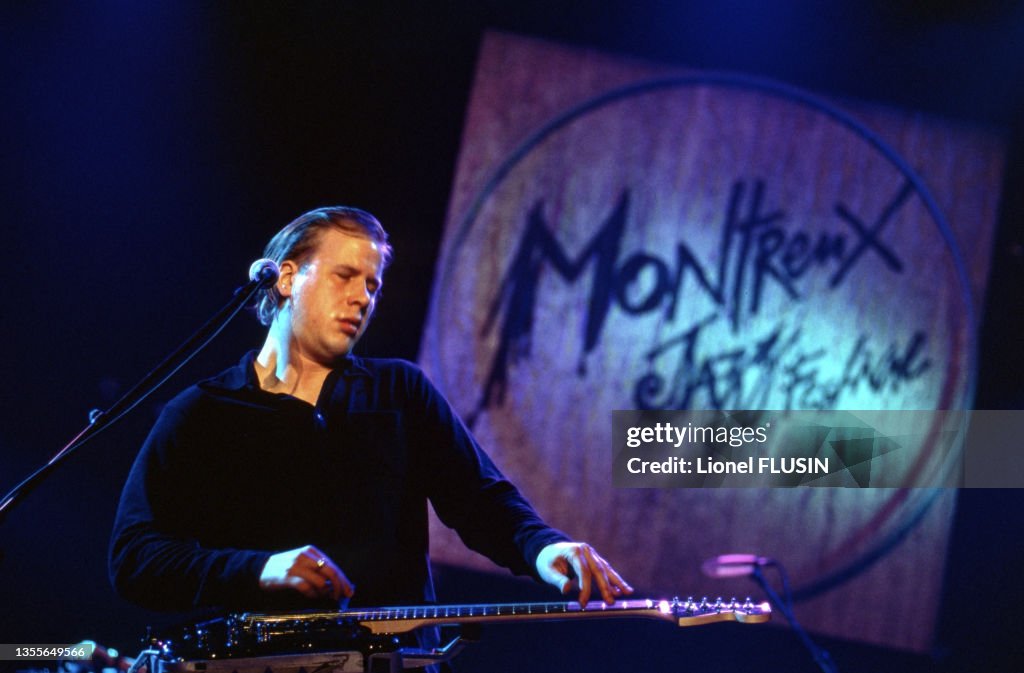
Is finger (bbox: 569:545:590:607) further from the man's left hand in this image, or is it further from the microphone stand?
the microphone stand

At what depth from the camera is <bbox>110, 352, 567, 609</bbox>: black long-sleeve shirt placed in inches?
77.9

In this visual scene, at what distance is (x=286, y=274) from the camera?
2.34 m

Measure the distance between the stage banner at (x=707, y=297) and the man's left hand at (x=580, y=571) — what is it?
1517mm

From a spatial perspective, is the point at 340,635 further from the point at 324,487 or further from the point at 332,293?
the point at 332,293

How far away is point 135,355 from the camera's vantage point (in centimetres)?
329

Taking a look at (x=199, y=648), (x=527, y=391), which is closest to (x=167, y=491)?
(x=199, y=648)

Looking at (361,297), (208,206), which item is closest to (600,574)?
(361,297)

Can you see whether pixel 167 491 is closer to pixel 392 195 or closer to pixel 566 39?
pixel 392 195

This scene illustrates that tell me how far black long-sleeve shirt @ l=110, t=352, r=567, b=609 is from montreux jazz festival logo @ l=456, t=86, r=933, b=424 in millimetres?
1230

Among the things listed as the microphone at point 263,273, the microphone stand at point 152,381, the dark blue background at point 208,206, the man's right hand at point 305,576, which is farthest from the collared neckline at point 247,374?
the dark blue background at point 208,206

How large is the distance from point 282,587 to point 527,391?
184cm

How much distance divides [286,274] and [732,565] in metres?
2.06

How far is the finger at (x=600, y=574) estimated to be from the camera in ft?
5.83

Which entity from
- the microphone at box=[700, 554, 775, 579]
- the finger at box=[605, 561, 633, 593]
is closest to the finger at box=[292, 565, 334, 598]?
the finger at box=[605, 561, 633, 593]
